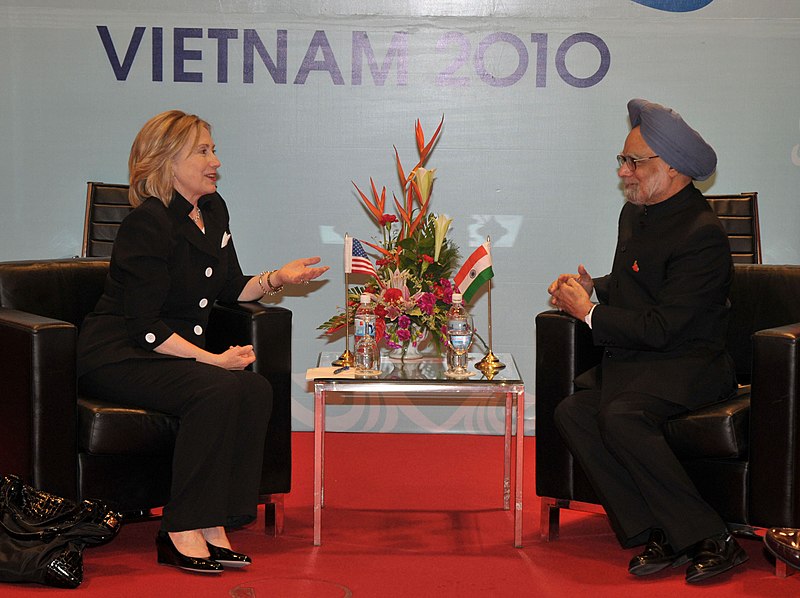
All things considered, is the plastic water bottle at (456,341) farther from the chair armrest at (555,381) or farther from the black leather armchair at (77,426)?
the black leather armchair at (77,426)

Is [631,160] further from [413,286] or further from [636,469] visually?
[636,469]

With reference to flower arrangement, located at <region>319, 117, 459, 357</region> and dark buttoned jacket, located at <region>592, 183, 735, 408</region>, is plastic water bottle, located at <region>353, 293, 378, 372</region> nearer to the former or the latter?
flower arrangement, located at <region>319, 117, 459, 357</region>

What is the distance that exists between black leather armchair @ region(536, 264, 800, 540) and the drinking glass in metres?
0.26

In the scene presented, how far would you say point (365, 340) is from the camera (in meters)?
3.69

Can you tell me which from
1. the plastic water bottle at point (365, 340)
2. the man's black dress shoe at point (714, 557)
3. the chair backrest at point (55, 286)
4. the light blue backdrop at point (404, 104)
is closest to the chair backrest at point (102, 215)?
the light blue backdrop at point (404, 104)

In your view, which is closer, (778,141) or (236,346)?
(236,346)

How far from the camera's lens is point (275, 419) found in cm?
371

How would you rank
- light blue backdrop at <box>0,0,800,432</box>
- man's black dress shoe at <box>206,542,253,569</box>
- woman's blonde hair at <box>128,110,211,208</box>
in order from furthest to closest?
light blue backdrop at <box>0,0,800,432</box>
woman's blonde hair at <box>128,110,211,208</box>
man's black dress shoe at <box>206,542,253,569</box>

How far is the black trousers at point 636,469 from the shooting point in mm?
3289

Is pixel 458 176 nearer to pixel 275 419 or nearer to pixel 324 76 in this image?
pixel 324 76

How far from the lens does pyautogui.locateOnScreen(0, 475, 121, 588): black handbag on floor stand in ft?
10.2

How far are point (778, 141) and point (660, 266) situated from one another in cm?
219

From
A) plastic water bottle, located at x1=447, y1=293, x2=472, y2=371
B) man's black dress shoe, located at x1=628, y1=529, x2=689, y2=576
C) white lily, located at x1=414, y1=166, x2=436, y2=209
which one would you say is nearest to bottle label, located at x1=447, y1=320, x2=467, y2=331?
plastic water bottle, located at x1=447, y1=293, x2=472, y2=371

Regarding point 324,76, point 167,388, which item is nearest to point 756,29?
point 324,76
